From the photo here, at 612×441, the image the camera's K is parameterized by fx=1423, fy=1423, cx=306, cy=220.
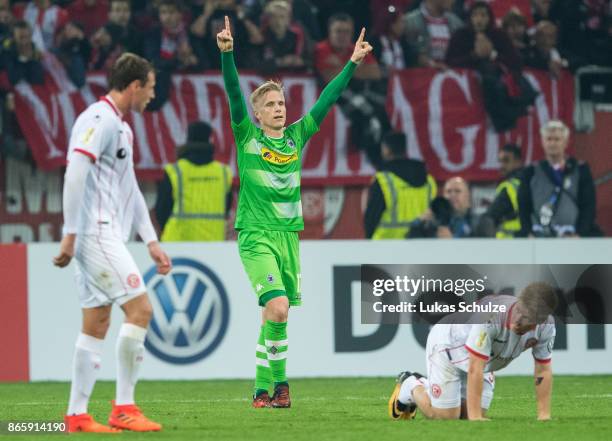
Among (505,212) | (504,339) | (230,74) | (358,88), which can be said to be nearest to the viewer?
(504,339)

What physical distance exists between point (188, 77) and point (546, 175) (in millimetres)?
4195

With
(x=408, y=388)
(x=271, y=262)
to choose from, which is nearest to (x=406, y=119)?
(x=271, y=262)

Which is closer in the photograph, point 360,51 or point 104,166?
point 104,166

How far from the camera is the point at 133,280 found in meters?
7.23

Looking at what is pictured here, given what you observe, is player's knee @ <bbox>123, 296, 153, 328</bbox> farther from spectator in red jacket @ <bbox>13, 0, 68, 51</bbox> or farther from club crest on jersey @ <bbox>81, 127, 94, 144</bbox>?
spectator in red jacket @ <bbox>13, 0, 68, 51</bbox>

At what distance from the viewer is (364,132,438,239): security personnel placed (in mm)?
13688

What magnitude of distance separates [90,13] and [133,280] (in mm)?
9148

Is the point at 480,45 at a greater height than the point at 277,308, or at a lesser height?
greater

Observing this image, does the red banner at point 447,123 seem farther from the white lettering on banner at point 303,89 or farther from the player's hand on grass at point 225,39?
the player's hand on grass at point 225,39

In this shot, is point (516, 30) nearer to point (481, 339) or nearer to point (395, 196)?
point (395, 196)

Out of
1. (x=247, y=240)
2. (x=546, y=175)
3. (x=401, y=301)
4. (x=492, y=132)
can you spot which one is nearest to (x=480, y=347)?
(x=247, y=240)

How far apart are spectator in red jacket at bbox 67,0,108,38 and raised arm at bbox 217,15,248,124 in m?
6.91

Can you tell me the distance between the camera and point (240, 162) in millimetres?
9453

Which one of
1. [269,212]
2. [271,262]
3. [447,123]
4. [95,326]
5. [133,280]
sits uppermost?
[447,123]
